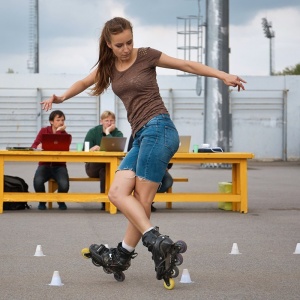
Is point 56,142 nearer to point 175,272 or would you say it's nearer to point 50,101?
point 50,101

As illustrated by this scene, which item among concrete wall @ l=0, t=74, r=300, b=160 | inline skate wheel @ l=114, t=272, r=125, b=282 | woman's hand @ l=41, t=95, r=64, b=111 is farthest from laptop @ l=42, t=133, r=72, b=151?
concrete wall @ l=0, t=74, r=300, b=160

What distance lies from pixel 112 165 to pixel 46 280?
6947mm

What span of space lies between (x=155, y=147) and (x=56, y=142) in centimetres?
767

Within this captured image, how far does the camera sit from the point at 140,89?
24.5 ft

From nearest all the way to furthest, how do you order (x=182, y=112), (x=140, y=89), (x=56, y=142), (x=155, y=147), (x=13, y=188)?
(x=155, y=147)
(x=140, y=89)
(x=56, y=142)
(x=13, y=188)
(x=182, y=112)

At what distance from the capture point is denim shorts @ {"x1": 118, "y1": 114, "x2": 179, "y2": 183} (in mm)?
7363

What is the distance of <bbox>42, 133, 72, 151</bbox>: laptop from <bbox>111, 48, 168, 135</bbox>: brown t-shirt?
7.32 meters

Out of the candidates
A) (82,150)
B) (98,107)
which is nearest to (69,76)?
(98,107)

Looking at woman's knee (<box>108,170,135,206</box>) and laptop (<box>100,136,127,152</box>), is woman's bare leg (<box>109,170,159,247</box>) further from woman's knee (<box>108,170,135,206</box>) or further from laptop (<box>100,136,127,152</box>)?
laptop (<box>100,136,127,152</box>)

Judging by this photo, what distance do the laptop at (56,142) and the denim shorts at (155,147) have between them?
7471mm

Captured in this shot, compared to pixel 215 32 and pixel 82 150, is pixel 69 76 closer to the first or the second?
pixel 215 32

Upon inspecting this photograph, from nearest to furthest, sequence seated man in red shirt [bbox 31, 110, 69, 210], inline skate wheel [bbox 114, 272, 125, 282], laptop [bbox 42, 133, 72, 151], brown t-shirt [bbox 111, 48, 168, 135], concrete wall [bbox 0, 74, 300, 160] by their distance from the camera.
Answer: brown t-shirt [bbox 111, 48, 168, 135] < inline skate wheel [bbox 114, 272, 125, 282] < laptop [bbox 42, 133, 72, 151] < seated man in red shirt [bbox 31, 110, 69, 210] < concrete wall [bbox 0, 74, 300, 160]

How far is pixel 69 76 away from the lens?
40906mm

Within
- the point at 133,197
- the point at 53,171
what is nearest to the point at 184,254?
the point at 133,197
